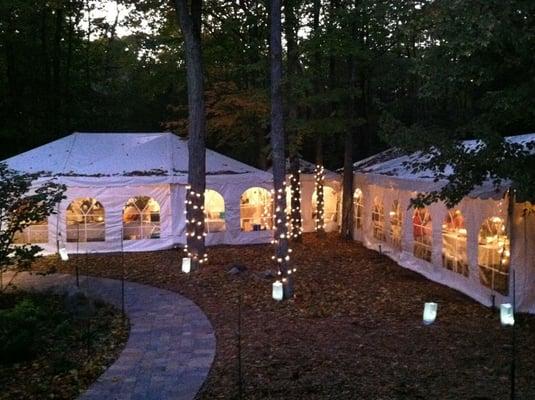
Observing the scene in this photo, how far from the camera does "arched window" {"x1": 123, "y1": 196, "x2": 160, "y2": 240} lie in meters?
17.0

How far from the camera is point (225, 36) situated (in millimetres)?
19562

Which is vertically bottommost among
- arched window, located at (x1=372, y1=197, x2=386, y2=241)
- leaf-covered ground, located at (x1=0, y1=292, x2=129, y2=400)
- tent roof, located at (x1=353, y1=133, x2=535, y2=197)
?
leaf-covered ground, located at (x1=0, y1=292, x2=129, y2=400)

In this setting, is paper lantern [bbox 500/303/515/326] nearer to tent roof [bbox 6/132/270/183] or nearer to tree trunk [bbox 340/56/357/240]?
tent roof [bbox 6/132/270/183]

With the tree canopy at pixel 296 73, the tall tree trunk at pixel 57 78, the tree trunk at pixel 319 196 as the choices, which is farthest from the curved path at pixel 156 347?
the tall tree trunk at pixel 57 78

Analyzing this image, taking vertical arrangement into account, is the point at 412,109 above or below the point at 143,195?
above

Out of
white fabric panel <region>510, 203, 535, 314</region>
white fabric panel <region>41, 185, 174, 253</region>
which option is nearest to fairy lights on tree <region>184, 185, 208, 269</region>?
white fabric panel <region>41, 185, 174, 253</region>

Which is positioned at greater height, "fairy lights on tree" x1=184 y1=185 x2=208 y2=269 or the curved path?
"fairy lights on tree" x1=184 y1=185 x2=208 y2=269

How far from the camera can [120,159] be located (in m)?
17.7

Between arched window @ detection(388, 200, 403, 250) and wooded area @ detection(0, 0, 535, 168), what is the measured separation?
2.48m

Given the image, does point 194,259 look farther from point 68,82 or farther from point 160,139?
point 68,82

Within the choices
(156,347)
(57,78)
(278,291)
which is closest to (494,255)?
(278,291)

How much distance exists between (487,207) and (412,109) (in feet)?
56.4

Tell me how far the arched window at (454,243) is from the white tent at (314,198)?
8873 millimetres

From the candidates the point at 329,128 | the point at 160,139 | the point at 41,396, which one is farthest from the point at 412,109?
the point at 41,396
